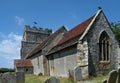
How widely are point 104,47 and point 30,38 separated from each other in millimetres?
27532

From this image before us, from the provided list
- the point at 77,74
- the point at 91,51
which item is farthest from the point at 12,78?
the point at 91,51

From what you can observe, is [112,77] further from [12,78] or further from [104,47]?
[104,47]

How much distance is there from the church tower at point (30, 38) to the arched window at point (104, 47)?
26.6 meters

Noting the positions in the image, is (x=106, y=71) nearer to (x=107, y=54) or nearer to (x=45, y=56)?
(x=107, y=54)

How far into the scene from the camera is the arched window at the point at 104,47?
2384 centimetres

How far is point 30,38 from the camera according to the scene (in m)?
49.8

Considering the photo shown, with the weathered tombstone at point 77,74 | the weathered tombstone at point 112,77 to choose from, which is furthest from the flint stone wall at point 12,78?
the weathered tombstone at point 77,74

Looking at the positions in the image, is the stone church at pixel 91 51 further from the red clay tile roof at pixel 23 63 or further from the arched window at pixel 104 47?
the red clay tile roof at pixel 23 63

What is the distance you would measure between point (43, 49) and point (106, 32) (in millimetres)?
12086

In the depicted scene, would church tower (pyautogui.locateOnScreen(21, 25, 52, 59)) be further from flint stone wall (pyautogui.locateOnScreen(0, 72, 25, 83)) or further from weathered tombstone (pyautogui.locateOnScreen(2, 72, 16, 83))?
weathered tombstone (pyautogui.locateOnScreen(2, 72, 16, 83))

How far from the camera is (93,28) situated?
77.3ft

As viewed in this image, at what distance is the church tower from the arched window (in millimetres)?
26637

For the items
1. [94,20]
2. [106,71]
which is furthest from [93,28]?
[106,71]

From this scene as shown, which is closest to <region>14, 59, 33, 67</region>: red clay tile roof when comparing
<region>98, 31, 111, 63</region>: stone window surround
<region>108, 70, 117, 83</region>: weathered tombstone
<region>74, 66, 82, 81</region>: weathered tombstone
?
<region>98, 31, 111, 63</region>: stone window surround
